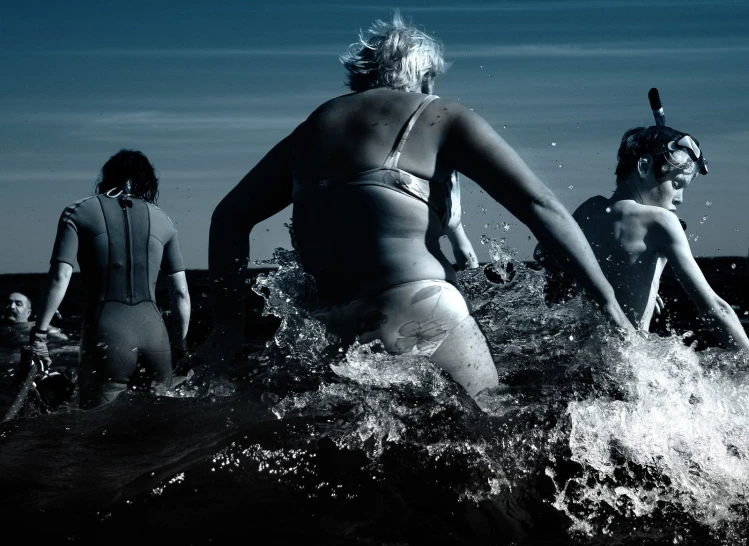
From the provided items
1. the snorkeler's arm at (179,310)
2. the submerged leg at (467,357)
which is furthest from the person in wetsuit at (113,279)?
the submerged leg at (467,357)

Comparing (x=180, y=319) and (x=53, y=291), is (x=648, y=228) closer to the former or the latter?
(x=180, y=319)

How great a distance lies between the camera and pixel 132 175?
6156 mm

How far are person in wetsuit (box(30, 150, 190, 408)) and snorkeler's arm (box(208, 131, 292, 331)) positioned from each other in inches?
86.4

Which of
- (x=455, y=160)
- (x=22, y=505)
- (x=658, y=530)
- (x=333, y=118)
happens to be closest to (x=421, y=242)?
(x=455, y=160)

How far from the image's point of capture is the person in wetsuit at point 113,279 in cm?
583

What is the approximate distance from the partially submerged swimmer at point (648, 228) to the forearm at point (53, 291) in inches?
118

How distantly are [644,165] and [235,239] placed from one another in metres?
2.64

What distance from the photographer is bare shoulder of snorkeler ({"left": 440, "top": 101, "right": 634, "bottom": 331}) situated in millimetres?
3295

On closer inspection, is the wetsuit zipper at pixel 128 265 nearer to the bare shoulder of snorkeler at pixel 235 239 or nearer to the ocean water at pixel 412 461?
the ocean water at pixel 412 461

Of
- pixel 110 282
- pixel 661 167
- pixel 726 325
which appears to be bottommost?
pixel 726 325

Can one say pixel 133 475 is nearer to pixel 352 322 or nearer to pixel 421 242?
pixel 352 322

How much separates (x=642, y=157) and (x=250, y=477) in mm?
3006

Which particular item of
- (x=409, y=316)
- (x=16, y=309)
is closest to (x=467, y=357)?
(x=409, y=316)

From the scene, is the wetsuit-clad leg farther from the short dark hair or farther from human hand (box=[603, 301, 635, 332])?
human hand (box=[603, 301, 635, 332])
